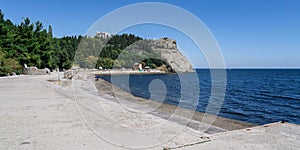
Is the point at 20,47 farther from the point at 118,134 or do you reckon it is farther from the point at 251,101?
the point at 118,134

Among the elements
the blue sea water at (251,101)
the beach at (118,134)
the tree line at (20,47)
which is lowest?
the blue sea water at (251,101)

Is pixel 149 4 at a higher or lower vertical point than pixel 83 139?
higher

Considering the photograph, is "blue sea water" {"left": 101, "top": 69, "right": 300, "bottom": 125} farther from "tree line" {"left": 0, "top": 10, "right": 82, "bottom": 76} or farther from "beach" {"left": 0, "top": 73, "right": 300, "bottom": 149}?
"tree line" {"left": 0, "top": 10, "right": 82, "bottom": 76}

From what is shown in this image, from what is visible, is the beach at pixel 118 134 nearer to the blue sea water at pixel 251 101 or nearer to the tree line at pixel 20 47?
the blue sea water at pixel 251 101

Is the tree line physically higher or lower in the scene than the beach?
higher

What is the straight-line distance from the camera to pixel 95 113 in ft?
27.9

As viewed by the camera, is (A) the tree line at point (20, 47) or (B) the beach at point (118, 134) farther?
(A) the tree line at point (20, 47)

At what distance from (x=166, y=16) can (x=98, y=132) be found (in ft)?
17.9

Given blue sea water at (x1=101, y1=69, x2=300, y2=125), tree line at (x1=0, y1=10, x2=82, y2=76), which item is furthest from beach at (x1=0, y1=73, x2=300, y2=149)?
tree line at (x1=0, y1=10, x2=82, y2=76)

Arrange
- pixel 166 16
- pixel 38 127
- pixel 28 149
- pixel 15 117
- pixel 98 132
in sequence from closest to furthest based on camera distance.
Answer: pixel 28 149 < pixel 98 132 < pixel 38 127 < pixel 15 117 < pixel 166 16

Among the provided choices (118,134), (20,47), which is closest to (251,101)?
(118,134)

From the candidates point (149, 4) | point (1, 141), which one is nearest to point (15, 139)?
point (1, 141)

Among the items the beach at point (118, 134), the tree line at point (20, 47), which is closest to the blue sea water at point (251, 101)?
the beach at point (118, 134)

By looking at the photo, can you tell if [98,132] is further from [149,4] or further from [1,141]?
[149,4]
